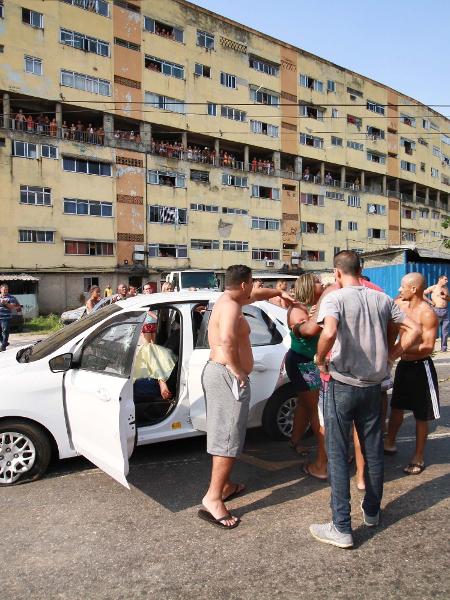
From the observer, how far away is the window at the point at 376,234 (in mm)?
49188

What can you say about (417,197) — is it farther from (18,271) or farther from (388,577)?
(388,577)

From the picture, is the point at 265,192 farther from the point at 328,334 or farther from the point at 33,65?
the point at 328,334

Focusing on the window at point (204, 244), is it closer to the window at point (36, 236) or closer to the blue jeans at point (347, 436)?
the window at point (36, 236)

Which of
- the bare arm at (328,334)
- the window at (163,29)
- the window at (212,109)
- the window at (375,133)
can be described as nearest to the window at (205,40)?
the window at (163,29)

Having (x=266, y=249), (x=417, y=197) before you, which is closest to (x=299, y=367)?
(x=266, y=249)

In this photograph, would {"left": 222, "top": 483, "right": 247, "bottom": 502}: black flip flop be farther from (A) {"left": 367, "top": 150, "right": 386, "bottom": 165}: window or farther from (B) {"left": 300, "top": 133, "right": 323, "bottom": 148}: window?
(A) {"left": 367, "top": 150, "right": 386, "bottom": 165}: window

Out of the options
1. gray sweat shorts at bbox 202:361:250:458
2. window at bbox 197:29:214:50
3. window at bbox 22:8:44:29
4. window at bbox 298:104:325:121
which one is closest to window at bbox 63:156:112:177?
window at bbox 22:8:44:29

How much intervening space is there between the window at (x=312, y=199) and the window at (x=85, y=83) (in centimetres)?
1937

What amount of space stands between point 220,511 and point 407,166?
57146mm

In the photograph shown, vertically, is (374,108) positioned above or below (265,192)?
above

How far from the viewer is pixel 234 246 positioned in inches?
1524

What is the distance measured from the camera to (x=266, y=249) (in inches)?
1604

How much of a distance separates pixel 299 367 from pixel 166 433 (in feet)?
4.39

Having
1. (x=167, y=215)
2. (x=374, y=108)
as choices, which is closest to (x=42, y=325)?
(x=167, y=215)
